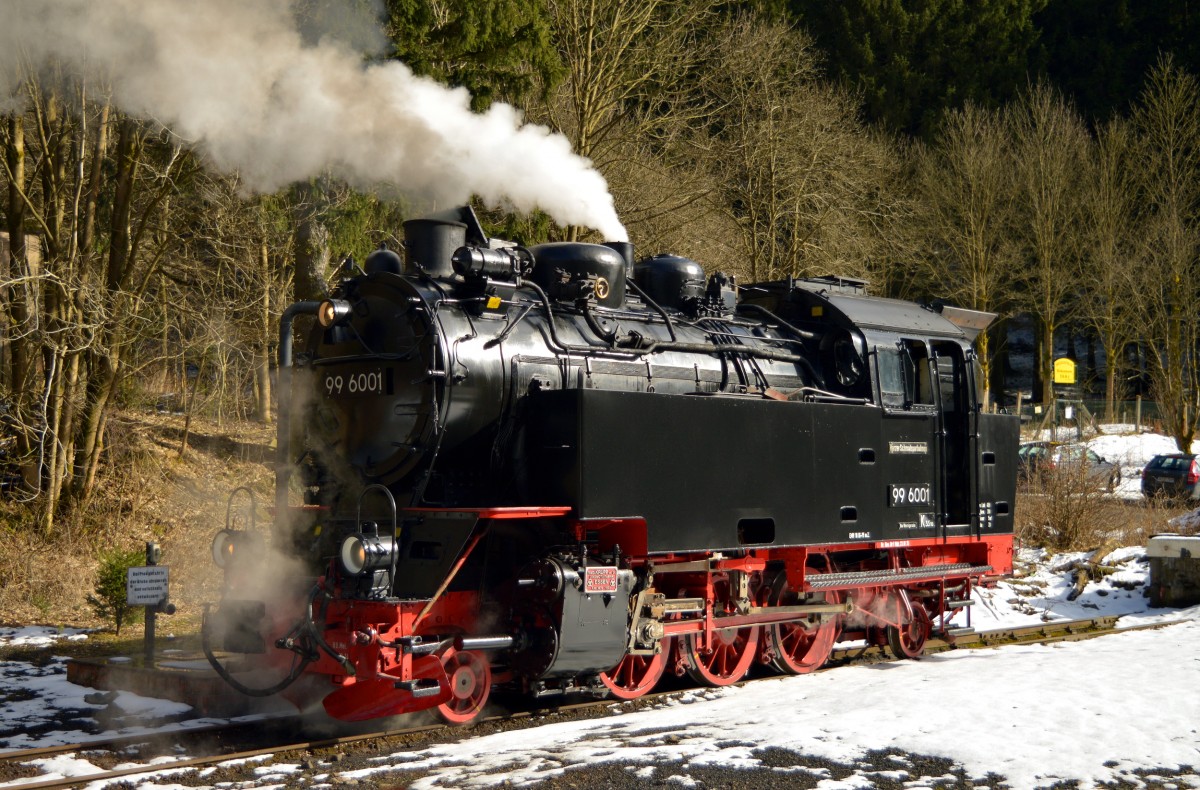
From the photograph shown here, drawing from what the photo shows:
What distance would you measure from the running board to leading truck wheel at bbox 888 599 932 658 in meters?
0.43

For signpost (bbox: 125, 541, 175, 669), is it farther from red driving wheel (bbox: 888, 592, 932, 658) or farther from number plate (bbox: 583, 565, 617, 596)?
red driving wheel (bbox: 888, 592, 932, 658)

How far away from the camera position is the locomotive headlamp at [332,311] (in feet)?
25.9

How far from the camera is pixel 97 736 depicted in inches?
290

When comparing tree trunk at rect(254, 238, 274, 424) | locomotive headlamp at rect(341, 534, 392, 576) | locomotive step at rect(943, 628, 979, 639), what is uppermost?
tree trunk at rect(254, 238, 274, 424)

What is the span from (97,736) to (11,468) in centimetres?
810

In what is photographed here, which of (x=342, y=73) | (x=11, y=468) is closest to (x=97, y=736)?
(x=342, y=73)

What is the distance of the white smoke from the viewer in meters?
9.01

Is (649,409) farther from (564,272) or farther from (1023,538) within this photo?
(1023,538)

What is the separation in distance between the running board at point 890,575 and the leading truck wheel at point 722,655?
0.69 meters

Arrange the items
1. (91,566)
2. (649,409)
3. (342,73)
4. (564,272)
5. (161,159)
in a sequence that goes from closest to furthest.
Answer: (649,409) → (564,272) → (342,73) → (91,566) → (161,159)

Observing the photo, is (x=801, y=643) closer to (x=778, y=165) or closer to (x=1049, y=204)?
(x=778, y=165)

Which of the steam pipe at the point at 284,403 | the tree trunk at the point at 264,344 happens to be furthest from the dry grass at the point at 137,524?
Answer: the steam pipe at the point at 284,403

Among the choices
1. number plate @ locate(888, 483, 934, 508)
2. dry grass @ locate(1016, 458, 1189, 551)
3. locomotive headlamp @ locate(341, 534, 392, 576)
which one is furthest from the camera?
dry grass @ locate(1016, 458, 1189, 551)

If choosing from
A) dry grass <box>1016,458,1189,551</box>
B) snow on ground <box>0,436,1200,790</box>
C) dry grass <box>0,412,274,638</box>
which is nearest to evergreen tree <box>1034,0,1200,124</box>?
dry grass <box>1016,458,1189,551</box>
